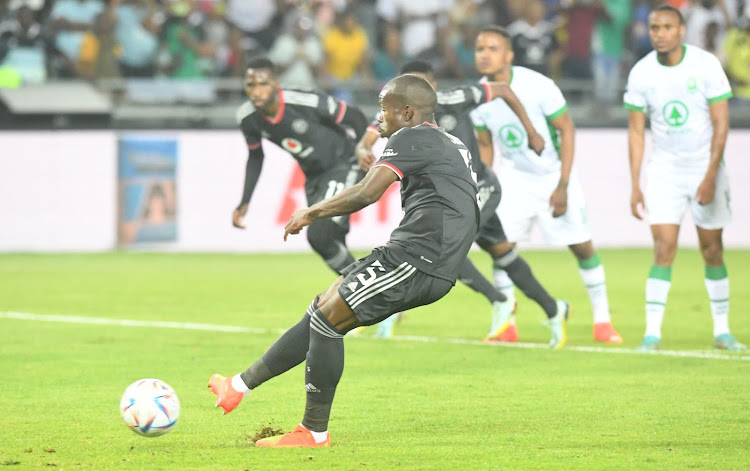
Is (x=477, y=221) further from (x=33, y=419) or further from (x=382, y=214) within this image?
(x=382, y=214)

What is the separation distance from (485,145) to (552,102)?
29.9 inches

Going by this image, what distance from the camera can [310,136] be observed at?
10.2 m

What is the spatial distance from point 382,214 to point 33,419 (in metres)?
12.4

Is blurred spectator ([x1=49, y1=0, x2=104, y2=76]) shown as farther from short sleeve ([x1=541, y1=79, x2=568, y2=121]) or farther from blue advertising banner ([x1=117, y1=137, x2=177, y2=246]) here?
short sleeve ([x1=541, y1=79, x2=568, y2=121])

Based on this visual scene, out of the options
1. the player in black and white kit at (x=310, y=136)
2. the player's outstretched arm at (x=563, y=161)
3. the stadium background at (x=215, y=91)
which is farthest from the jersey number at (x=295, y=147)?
the stadium background at (x=215, y=91)

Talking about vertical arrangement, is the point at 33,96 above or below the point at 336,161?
below

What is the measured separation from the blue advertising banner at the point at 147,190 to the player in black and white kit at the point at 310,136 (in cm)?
857

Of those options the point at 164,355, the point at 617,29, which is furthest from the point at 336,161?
the point at 617,29

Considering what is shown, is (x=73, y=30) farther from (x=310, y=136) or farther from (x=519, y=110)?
(x=519, y=110)

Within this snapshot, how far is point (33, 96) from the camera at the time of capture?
60.3ft

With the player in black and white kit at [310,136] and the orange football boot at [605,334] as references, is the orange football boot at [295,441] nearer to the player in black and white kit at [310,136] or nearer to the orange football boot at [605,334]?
the player in black and white kit at [310,136]

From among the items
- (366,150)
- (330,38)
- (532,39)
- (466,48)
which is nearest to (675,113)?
(366,150)

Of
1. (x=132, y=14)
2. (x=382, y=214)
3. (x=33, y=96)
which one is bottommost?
(x=382, y=214)

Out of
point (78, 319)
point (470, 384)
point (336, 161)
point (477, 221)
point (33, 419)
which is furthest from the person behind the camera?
point (78, 319)
